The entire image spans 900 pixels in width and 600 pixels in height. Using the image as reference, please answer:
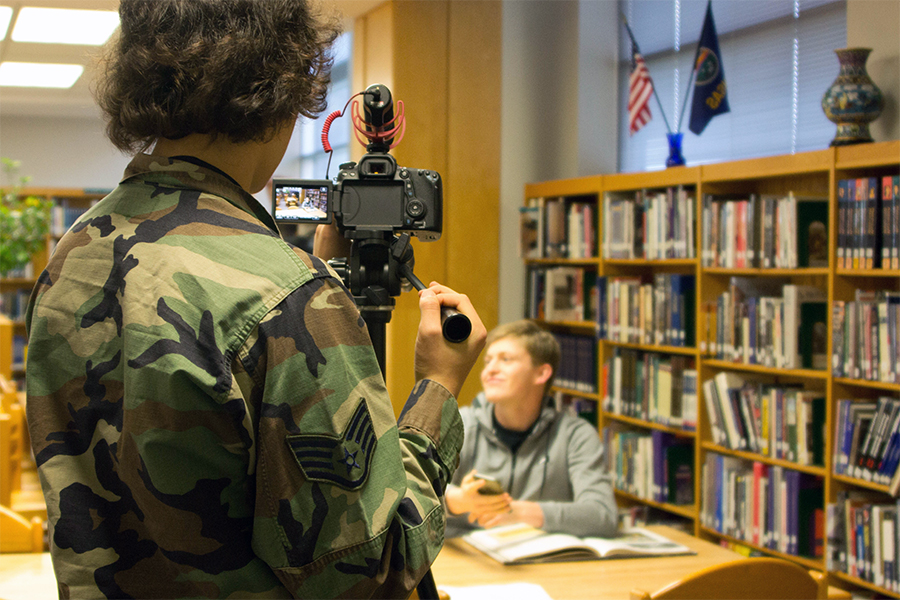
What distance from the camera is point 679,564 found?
1586 millimetres

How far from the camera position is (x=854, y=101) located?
7.88 ft

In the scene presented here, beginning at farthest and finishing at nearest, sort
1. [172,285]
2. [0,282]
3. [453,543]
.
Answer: [0,282] → [453,543] → [172,285]

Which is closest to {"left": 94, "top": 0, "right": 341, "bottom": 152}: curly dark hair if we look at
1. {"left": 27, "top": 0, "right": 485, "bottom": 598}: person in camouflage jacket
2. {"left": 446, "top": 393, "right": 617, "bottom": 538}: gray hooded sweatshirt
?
{"left": 27, "top": 0, "right": 485, "bottom": 598}: person in camouflage jacket

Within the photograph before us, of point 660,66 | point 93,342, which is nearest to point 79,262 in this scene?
point 93,342

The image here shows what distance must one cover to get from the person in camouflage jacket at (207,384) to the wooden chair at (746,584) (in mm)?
568

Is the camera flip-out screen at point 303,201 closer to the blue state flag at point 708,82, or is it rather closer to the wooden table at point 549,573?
the wooden table at point 549,573

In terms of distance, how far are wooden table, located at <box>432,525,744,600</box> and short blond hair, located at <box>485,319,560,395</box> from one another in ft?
2.08

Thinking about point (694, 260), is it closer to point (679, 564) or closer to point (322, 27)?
point (679, 564)

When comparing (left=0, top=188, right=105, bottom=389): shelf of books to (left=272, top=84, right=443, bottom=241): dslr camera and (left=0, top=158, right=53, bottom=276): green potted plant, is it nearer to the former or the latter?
(left=0, top=158, right=53, bottom=276): green potted plant

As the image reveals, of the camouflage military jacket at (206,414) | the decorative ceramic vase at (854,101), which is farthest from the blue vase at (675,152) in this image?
the camouflage military jacket at (206,414)

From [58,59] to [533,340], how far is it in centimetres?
195

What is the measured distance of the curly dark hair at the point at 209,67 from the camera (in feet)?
2.02

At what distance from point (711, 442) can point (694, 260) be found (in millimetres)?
658

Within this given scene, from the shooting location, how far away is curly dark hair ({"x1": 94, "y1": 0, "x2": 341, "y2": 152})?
2.02ft
